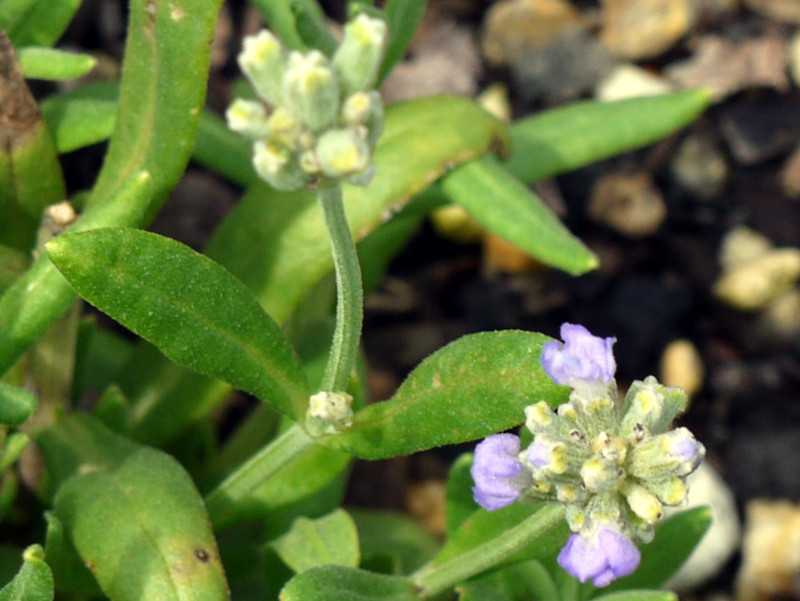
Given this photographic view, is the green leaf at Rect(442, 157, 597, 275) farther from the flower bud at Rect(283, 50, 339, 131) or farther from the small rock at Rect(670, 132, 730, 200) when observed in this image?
the small rock at Rect(670, 132, 730, 200)

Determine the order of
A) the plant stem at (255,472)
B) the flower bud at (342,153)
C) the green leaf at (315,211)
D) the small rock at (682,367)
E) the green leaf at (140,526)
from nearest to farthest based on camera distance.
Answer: the flower bud at (342,153)
the green leaf at (140,526)
the plant stem at (255,472)
the green leaf at (315,211)
the small rock at (682,367)

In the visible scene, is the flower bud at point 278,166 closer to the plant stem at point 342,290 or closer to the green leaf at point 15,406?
the plant stem at point 342,290

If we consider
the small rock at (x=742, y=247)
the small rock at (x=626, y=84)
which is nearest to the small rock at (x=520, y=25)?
the small rock at (x=626, y=84)

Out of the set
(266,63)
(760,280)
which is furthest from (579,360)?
(760,280)

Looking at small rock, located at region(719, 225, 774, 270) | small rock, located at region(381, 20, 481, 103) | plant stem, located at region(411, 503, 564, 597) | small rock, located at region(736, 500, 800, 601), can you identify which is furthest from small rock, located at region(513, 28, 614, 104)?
plant stem, located at region(411, 503, 564, 597)

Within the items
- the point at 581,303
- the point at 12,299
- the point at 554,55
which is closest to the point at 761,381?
the point at 581,303

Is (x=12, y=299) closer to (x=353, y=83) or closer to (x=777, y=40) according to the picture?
(x=353, y=83)
